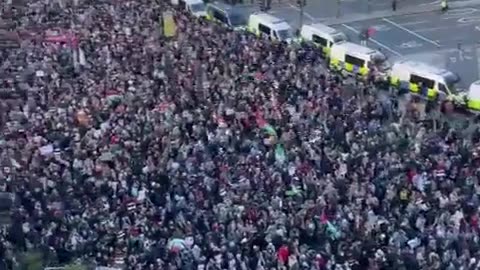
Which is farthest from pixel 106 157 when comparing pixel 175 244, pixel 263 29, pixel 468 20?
pixel 468 20

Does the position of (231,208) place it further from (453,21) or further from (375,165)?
(453,21)

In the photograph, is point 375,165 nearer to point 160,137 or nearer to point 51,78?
point 160,137

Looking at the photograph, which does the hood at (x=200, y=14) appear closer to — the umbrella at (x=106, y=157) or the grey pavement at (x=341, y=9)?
the grey pavement at (x=341, y=9)

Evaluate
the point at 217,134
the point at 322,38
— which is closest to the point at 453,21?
the point at 322,38

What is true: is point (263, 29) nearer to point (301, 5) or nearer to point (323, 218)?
point (301, 5)

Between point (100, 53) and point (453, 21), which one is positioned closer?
point (100, 53)

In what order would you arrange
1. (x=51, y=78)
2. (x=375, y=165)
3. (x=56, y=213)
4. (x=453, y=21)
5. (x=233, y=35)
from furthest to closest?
1. (x=453, y=21)
2. (x=233, y=35)
3. (x=51, y=78)
4. (x=375, y=165)
5. (x=56, y=213)

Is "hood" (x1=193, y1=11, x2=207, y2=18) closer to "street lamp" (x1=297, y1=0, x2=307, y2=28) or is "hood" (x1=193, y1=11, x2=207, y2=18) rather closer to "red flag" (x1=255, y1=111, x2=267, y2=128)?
"street lamp" (x1=297, y1=0, x2=307, y2=28)

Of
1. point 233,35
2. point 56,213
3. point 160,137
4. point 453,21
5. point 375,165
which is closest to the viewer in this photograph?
point 56,213
